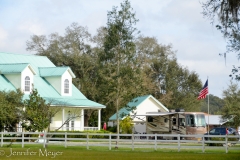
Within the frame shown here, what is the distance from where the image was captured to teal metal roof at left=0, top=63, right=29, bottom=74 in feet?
161

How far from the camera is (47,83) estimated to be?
175ft

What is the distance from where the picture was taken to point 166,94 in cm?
8081

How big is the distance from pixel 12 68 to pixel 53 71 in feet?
16.2

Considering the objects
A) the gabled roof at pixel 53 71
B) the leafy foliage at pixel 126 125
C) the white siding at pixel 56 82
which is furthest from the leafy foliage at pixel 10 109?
the leafy foliage at pixel 126 125

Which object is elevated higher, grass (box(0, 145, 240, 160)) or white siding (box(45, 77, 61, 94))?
white siding (box(45, 77, 61, 94))

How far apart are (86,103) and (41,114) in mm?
13694

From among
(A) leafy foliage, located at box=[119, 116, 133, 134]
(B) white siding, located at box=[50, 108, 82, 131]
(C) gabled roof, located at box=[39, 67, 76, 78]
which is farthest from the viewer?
(A) leafy foliage, located at box=[119, 116, 133, 134]

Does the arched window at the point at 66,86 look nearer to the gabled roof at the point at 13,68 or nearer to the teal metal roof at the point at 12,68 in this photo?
the gabled roof at the point at 13,68

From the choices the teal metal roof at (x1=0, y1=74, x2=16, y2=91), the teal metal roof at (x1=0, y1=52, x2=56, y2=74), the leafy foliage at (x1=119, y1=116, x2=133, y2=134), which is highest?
the teal metal roof at (x1=0, y1=52, x2=56, y2=74)

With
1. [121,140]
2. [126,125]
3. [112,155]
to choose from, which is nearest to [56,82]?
[126,125]

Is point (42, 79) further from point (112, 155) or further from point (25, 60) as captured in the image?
point (112, 155)

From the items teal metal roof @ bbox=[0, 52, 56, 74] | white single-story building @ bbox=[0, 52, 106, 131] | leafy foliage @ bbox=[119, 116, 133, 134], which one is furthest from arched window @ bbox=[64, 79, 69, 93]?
leafy foliage @ bbox=[119, 116, 133, 134]

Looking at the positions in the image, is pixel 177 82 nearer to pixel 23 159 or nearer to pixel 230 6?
pixel 23 159

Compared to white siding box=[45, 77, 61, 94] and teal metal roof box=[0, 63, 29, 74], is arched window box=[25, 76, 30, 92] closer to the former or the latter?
teal metal roof box=[0, 63, 29, 74]
